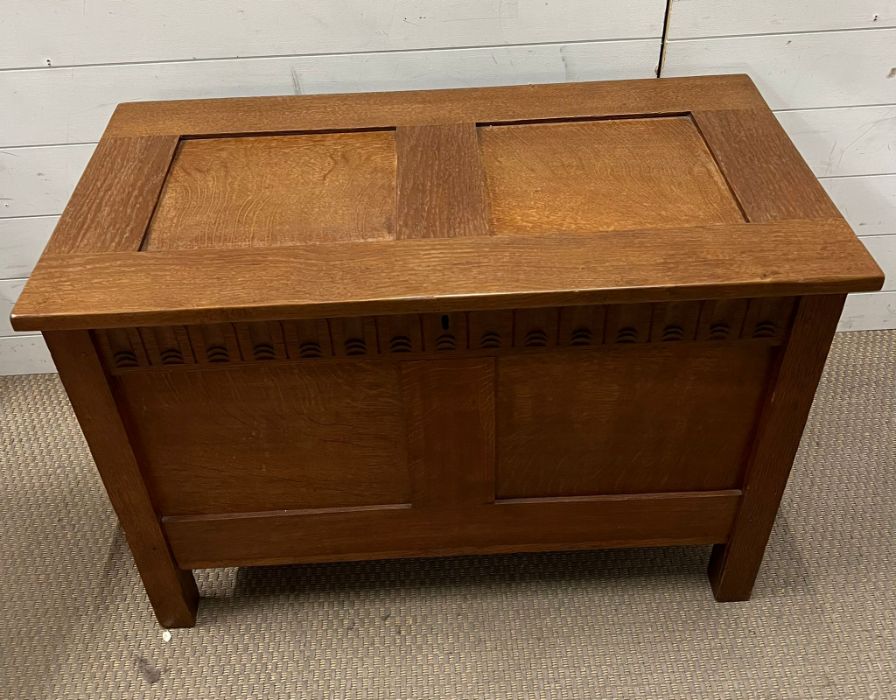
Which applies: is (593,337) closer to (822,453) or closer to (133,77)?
(822,453)

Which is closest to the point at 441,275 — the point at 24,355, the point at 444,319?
the point at 444,319

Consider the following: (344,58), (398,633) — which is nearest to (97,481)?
Answer: (398,633)

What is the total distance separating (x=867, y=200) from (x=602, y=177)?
79cm

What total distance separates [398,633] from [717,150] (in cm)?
85

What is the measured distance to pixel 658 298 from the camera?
937 millimetres

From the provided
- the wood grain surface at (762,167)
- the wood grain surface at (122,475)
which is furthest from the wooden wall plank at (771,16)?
the wood grain surface at (122,475)

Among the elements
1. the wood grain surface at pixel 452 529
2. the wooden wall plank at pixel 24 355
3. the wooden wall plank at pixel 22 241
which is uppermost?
the wooden wall plank at pixel 22 241

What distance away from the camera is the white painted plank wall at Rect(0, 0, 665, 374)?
1.33 meters

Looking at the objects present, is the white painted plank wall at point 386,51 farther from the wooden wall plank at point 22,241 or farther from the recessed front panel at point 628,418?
the recessed front panel at point 628,418

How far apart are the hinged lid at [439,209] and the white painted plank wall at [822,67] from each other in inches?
4.6

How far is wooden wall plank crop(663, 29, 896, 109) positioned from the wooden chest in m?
0.12

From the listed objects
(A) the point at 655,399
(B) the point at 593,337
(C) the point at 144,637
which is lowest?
(C) the point at 144,637

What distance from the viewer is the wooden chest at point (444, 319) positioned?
958mm

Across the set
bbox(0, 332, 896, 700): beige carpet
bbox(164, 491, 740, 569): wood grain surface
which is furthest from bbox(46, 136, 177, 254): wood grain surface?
bbox(0, 332, 896, 700): beige carpet
